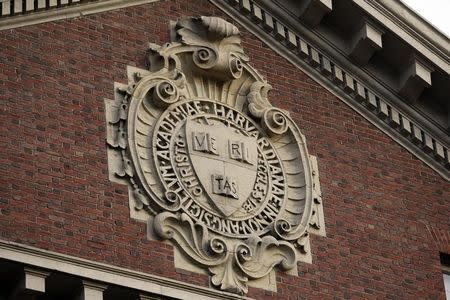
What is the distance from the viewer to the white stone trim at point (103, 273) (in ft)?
70.9

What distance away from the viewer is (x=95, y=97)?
23.7 metres

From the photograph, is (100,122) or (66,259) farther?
(100,122)

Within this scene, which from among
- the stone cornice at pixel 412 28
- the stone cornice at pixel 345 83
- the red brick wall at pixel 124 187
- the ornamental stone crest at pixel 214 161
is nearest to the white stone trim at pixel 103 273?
the red brick wall at pixel 124 187

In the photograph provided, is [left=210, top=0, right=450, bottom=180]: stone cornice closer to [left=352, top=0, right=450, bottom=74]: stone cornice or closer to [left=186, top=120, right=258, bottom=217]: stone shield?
[left=352, top=0, right=450, bottom=74]: stone cornice

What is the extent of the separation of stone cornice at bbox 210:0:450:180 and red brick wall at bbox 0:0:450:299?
148mm

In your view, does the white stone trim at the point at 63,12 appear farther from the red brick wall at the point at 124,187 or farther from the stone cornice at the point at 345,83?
the stone cornice at the point at 345,83

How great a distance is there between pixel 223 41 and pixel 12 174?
411 centimetres

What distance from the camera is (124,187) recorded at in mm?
23203

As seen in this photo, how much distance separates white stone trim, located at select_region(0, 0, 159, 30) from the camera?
23.7 m

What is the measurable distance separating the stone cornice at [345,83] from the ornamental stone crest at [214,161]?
2.03ft

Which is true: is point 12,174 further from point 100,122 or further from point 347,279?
point 347,279

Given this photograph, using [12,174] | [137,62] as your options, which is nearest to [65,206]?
[12,174]

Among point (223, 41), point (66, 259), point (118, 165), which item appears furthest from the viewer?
point (223, 41)

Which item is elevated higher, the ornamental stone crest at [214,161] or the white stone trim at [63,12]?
the white stone trim at [63,12]
